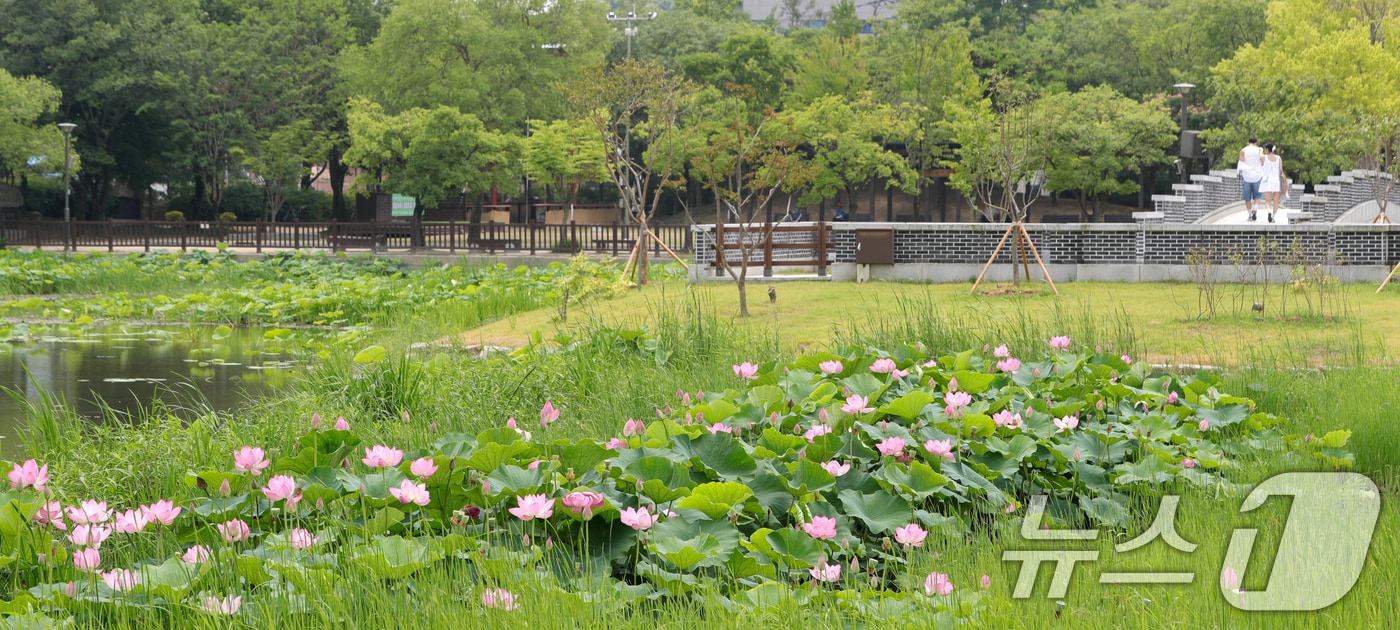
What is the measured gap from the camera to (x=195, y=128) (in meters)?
38.1

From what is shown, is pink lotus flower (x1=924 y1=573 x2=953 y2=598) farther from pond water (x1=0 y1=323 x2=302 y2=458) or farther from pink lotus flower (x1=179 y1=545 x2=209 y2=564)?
pond water (x1=0 y1=323 x2=302 y2=458)

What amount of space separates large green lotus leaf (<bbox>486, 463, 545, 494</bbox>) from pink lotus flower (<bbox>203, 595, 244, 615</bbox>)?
904 millimetres

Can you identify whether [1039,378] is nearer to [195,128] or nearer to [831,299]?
[831,299]

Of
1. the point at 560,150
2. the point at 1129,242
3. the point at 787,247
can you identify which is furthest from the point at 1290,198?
the point at 560,150

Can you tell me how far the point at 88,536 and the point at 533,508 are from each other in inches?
46.8

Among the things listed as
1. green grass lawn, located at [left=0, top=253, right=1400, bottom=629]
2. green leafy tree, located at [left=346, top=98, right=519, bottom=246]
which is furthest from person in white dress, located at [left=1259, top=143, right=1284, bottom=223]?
green leafy tree, located at [left=346, top=98, right=519, bottom=246]

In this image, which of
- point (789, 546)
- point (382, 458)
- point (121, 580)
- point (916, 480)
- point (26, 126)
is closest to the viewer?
point (121, 580)

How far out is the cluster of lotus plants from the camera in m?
3.28

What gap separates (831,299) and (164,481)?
956 centimetres

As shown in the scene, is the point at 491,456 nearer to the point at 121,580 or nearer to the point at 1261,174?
the point at 121,580

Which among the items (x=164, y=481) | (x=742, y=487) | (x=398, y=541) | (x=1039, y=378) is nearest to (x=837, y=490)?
(x=742, y=487)

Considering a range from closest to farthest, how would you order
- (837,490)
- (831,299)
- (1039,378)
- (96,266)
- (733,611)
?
(733,611) → (837,490) → (1039,378) → (831,299) → (96,266)

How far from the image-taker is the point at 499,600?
10.0 ft

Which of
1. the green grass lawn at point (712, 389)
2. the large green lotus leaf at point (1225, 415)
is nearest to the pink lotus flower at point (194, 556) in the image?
the green grass lawn at point (712, 389)
